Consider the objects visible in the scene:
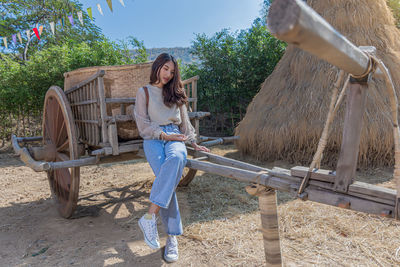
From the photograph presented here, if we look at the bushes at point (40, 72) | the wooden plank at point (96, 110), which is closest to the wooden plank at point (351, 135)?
the wooden plank at point (96, 110)

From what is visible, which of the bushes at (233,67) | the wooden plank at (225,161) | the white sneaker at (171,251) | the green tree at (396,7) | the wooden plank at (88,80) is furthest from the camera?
the bushes at (233,67)

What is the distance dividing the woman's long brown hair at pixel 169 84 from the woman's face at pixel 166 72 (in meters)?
0.02

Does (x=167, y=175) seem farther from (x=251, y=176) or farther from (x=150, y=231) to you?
(x=251, y=176)

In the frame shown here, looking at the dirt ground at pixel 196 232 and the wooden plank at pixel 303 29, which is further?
the dirt ground at pixel 196 232

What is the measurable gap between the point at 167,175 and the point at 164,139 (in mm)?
383

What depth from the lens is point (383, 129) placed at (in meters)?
4.18

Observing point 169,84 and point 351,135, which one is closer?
point 351,135

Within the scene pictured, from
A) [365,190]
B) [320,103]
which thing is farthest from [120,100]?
[320,103]

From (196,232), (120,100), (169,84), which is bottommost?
(196,232)

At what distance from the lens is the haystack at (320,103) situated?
14.1 feet

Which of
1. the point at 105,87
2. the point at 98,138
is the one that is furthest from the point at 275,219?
the point at 105,87

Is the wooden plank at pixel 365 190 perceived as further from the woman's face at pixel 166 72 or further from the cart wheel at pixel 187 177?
the cart wheel at pixel 187 177

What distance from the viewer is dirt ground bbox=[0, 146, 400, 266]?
210cm

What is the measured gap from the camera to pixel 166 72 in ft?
7.79
